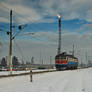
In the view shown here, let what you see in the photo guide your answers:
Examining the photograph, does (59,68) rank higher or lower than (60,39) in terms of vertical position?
lower

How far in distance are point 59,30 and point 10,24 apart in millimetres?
58607

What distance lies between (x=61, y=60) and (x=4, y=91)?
33.3 m

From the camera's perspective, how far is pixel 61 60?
43156mm

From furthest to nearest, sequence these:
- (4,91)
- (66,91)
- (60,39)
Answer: (60,39)
(66,91)
(4,91)

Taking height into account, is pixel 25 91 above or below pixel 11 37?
below

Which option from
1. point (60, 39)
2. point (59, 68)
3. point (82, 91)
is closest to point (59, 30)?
point (60, 39)

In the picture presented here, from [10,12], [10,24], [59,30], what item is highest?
[59,30]

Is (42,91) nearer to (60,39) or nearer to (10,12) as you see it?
(10,12)

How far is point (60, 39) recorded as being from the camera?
8219 centimetres

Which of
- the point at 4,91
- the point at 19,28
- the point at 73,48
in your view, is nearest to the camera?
the point at 4,91

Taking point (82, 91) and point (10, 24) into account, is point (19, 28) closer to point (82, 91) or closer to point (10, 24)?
point (10, 24)

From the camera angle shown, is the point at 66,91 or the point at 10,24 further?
the point at 10,24

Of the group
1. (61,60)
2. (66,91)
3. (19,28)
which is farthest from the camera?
(61,60)

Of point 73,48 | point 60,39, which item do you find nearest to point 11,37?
point 73,48
